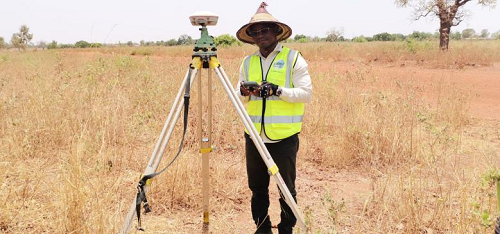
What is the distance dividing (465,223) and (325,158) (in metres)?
1.77

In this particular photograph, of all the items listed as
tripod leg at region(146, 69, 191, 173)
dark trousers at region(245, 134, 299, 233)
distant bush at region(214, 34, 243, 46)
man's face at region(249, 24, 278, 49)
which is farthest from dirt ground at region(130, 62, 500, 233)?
distant bush at region(214, 34, 243, 46)

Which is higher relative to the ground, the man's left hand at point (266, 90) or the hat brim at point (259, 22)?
the hat brim at point (259, 22)

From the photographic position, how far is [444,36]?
1389 cm

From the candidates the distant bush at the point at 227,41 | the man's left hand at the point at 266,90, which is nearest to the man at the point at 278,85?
the man's left hand at the point at 266,90

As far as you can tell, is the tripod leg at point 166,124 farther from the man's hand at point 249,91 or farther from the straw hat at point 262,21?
the straw hat at point 262,21

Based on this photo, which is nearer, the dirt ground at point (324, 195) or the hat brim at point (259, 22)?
the hat brim at point (259, 22)

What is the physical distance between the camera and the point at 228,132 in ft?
13.5

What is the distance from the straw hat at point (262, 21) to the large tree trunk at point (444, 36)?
14.1m

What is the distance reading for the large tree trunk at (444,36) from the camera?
13.8 m

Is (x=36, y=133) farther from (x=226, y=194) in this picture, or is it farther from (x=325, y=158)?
(x=325, y=158)

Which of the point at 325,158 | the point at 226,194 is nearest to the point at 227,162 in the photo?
the point at 226,194

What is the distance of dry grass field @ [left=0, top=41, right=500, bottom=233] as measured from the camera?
221cm

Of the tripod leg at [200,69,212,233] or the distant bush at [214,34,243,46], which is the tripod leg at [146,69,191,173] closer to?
the tripod leg at [200,69,212,233]

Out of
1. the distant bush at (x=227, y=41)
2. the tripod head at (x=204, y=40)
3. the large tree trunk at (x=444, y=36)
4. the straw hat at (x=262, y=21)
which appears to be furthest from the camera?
the distant bush at (x=227, y=41)
